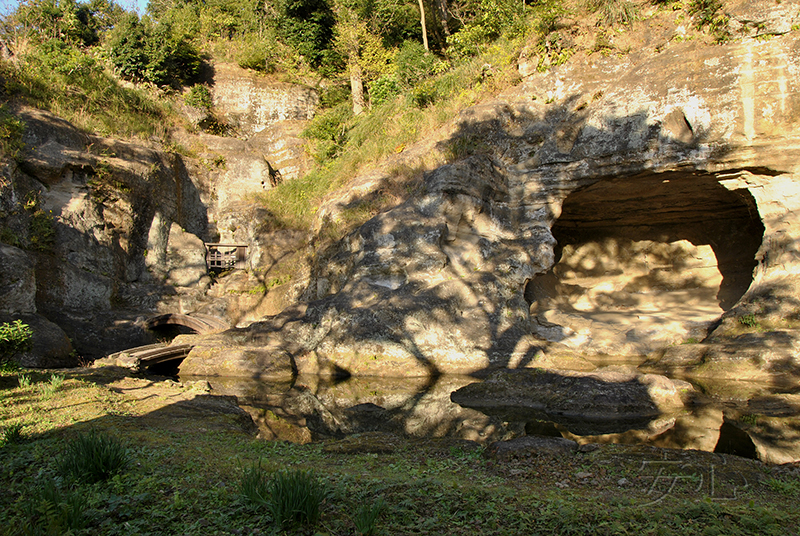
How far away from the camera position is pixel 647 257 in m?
15.8

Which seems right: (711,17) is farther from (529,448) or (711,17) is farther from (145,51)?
(145,51)

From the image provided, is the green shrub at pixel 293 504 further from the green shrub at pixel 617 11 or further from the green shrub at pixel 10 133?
the green shrub at pixel 10 133

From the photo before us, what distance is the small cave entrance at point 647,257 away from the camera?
12.6m

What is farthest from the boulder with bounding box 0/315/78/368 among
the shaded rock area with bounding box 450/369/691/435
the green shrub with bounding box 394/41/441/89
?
the green shrub with bounding box 394/41/441/89

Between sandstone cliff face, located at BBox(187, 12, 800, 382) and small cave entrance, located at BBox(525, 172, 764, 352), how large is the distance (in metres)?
0.07

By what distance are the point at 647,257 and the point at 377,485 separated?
48.8 ft

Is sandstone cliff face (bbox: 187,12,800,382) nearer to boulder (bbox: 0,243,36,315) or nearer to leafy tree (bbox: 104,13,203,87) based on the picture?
boulder (bbox: 0,243,36,315)

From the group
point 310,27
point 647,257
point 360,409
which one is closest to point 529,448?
point 360,409

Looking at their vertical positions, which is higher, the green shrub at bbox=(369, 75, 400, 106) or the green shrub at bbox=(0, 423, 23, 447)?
the green shrub at bbox=(369, 75, 400, 106)

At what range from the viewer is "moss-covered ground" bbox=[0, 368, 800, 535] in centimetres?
298

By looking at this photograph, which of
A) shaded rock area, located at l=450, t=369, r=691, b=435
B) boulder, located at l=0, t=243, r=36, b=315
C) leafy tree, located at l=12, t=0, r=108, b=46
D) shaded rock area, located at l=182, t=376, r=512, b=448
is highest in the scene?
leafy tree, located at l=12, t=0, r=108, b=46

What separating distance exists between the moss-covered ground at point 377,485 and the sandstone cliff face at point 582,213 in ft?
16.8

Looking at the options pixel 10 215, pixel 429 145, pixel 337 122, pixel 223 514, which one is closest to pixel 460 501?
pixel 223 514

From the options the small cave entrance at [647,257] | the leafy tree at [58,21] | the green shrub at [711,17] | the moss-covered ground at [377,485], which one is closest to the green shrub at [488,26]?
the green shrub at [711,17]
